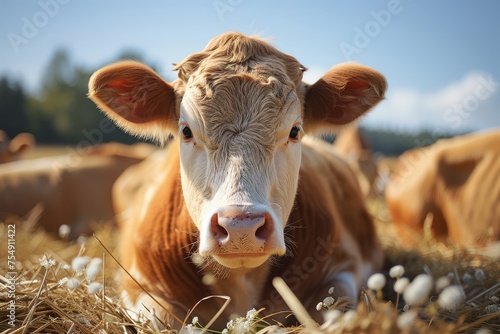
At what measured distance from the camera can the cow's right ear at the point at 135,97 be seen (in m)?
3.06

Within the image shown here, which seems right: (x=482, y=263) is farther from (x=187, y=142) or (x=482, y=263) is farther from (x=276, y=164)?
(x=187, y=142)

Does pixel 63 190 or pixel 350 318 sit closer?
pixel 350 318

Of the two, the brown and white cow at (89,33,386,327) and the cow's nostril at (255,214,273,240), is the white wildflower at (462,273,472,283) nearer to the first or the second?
the brown and white cow at (89,33,386,327)

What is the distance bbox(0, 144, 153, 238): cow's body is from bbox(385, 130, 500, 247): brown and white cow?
413cm

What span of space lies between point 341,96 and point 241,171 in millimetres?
1068

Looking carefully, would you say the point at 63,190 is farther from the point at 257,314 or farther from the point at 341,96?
the point at 257,314

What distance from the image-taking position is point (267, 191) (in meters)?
2.58

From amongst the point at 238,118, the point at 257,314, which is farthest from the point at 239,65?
the point at 257,314

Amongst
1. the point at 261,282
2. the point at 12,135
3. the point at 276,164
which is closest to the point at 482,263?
the point at 261,282

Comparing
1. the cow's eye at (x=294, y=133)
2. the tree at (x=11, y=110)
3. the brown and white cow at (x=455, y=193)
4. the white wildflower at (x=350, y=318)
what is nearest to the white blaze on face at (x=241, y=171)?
the cow's eye at (x=294, y=133)

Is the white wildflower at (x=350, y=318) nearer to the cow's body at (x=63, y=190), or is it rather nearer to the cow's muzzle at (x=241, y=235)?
the cow's muzzle at (x=241, y=235)

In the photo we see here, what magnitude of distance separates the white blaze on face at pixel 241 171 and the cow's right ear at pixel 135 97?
0.27 metres

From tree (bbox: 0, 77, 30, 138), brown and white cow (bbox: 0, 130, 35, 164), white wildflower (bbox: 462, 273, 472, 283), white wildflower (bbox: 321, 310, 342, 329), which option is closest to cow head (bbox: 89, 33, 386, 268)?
white wildflower (bbox: 321, 310, 342, 329)

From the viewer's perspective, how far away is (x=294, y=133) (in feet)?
9.52
